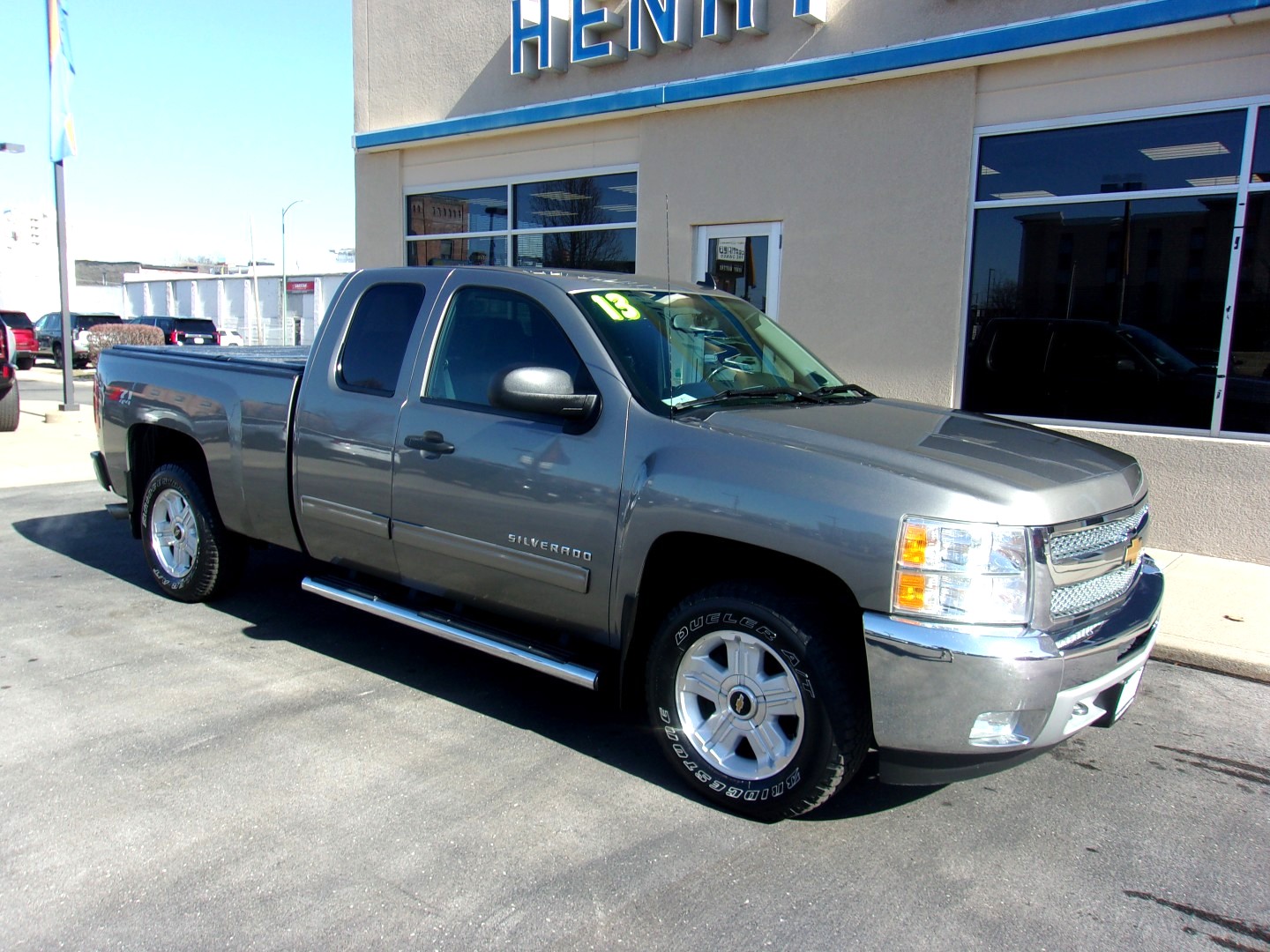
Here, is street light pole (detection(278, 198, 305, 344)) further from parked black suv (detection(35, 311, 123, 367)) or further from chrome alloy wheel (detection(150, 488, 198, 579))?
chrome alloy wheel (detection(150, 488, 198, 579))

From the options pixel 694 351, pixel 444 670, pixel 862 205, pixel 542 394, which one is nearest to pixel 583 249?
pixel 862 205

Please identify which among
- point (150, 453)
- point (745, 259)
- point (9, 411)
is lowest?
point (9, 411)

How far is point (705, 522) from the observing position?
343cm

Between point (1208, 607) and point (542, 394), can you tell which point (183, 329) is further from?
point (1208, 607)

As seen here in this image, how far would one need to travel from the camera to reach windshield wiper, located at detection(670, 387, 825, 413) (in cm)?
384

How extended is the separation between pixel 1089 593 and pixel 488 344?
2.59m

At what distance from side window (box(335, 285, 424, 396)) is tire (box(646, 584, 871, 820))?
191cm

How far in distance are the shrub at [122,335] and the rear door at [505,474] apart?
23.1m

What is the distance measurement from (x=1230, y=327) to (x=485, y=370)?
19.0ft

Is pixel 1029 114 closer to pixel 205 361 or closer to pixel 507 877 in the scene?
pixel 205 361

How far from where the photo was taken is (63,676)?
4.70 metres

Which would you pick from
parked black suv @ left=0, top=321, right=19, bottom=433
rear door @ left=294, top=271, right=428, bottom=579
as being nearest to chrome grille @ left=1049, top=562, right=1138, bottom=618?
rear door @ left=294, top=271, right=428, bottom=579

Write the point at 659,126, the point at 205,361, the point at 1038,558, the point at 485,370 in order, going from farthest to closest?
the point at 659,126 < the point at 205,361 < the point at 485,370 < the point at 1038,558

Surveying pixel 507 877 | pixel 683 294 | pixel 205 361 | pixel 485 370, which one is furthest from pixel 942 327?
pixel 507 877
